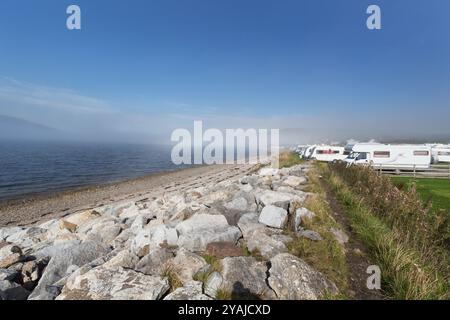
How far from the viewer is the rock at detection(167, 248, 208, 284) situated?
12.8 feet

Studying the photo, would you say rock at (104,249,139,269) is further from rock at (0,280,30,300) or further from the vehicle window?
Result: the vehicle window

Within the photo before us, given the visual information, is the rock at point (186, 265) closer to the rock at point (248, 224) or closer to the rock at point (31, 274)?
the rock at point (248, 224)

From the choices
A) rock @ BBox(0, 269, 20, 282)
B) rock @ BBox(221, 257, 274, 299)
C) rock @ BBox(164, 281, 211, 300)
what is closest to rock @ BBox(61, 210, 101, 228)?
rock @ BBox(0, 269, 20, 282)

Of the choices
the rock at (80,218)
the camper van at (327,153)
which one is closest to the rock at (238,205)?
the rock at (80,218)

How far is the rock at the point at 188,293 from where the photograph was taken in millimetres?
3354

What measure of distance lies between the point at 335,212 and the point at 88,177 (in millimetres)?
36005

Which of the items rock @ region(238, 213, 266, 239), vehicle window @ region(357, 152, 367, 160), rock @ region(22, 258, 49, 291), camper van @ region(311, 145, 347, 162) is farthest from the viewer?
camper van @ region(311, 145, 347, 162)

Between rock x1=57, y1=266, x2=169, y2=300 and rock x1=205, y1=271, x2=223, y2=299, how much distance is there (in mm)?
606

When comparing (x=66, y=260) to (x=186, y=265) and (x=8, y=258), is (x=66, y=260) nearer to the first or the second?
(x=8, y=258)

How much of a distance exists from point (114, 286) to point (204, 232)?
2193 mm

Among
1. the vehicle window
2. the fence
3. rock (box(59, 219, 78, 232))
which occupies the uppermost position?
the vehicle window
